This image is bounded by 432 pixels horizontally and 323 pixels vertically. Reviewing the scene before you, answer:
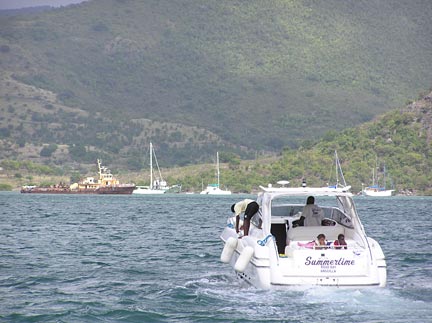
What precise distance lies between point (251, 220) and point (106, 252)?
40.9 ft

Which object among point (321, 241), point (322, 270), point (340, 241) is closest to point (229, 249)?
point (321, 241)

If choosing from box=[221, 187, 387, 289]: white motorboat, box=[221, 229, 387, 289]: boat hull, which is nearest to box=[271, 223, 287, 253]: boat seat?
box=[221, 187, 387, 289]: white motorboat

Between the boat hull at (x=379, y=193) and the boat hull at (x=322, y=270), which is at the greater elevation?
the boat hull at (x=379, y=193)

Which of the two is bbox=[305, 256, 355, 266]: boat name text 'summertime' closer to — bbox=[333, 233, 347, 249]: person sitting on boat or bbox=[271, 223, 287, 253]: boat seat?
bbox=[333, 233, 347, 249]: person sitting on boat

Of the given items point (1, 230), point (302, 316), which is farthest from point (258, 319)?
point (1, 230)

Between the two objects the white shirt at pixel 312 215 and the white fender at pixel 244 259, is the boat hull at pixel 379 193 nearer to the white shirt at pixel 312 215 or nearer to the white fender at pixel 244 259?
the white shirt at pixel 312 215

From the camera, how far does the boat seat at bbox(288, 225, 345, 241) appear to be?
2425 centimetres

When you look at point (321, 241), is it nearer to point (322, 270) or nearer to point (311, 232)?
point (322, 270)

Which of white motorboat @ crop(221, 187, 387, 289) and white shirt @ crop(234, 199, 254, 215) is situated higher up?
white shirt @ crop(234, 199, 254, 215)

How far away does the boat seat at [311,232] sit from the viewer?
79.6 feet

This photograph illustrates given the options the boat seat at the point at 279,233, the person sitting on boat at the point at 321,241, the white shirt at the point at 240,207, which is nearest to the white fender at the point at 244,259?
the person sitting on boat at the point at 321,241

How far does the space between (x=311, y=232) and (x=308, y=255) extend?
9.15 feet

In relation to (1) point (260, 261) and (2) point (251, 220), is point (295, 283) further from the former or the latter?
(2) point (251, 220)

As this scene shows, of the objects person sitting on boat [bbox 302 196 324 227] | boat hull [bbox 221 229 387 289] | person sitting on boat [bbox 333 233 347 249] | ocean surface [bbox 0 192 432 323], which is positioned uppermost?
person sitting on boat [bbox 302 196 324 227]
